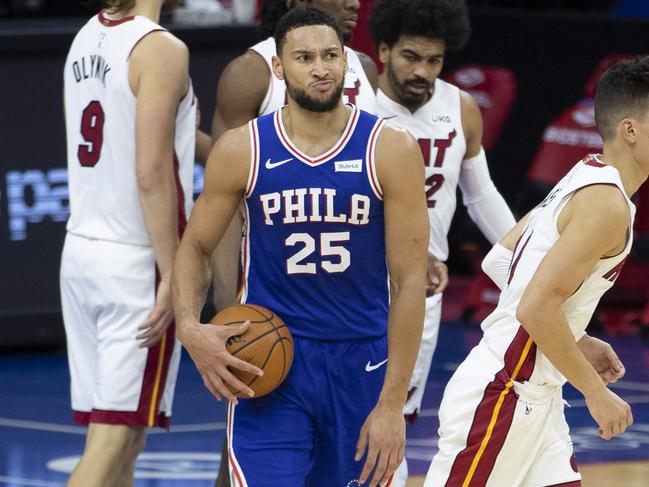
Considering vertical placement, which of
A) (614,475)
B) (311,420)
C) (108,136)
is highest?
(108,136)

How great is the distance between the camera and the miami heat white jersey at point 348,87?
555cm

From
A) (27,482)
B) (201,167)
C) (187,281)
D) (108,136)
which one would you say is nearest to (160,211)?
(108,136)

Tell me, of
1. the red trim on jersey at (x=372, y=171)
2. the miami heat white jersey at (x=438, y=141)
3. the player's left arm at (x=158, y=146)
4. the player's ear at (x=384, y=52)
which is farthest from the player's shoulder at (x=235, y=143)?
the player's ear at (x=384, y=52)

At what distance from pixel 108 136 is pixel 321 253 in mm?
1103

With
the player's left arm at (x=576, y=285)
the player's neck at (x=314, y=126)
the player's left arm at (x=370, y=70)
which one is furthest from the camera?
the player's left arm at (x=370, y=70)

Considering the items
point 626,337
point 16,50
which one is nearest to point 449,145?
point 16,50

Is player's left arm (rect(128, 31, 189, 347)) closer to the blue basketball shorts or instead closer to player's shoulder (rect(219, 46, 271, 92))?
player's shoulder (rect(219, 46, 271, 92))

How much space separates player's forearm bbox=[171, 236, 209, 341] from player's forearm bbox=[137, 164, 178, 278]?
496mm

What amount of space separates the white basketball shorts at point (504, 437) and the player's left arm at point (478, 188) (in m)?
1.81

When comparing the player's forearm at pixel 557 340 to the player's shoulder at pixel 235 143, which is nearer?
the player's forearm at pixel 557 340

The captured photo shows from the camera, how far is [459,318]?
11.3 metres

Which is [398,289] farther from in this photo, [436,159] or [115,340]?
[436,159]

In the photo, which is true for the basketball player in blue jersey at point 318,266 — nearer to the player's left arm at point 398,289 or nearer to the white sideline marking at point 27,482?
the player's left arm at point 398,289

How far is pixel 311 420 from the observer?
4641 millimetres
